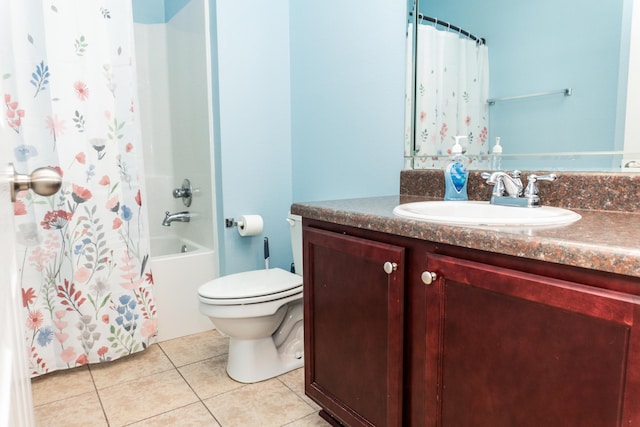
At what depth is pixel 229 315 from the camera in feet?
5.84

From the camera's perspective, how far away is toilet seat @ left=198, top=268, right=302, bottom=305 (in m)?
1.77

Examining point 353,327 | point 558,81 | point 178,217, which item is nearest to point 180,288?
point 178,217

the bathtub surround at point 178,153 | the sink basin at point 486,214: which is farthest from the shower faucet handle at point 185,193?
the sink basin at point 486,214

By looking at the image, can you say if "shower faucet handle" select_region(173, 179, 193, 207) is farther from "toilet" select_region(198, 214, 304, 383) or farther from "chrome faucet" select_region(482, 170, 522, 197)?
"chrome faucet" select_region(482, 170, 522, 197)

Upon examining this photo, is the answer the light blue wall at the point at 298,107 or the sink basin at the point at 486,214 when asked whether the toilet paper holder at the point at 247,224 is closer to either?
the light blue wall at the point at 298,107

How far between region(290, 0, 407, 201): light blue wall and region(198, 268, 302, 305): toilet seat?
483 mm

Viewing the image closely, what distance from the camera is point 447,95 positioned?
5.64 ft

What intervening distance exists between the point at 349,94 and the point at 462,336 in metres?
1.28

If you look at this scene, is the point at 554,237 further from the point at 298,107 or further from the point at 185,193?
the point at 185,193

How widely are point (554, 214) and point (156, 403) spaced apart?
1.60 meters

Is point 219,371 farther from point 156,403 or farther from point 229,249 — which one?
point 229,249

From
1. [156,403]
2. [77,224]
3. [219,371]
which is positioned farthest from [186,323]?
[77,224]

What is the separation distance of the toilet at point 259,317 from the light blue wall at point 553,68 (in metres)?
1.04

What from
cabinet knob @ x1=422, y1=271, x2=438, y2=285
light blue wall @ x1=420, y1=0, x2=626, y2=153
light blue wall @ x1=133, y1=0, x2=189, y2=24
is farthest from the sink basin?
light blue wall @ x1=133, y1=0, x2=189, y2=24
